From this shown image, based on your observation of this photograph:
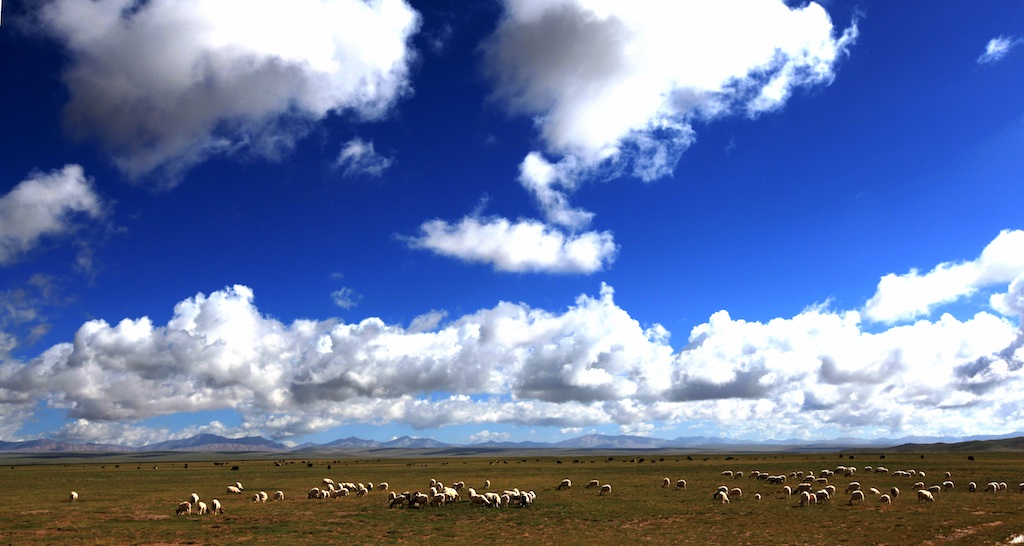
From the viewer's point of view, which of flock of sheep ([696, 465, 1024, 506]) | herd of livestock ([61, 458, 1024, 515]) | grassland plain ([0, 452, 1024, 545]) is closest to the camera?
grassland plain ([0, 452, 1024, 545])

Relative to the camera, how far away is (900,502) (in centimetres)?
4359

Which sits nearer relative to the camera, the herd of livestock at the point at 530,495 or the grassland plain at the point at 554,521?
the grassland plain at the point at 554,521

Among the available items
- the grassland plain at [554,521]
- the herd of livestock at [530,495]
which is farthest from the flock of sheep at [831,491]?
the grassland plain at [554,521]

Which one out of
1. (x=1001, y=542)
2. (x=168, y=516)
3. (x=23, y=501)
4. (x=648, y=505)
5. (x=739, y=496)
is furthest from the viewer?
(x=23, y=501)

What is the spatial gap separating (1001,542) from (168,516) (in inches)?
1897

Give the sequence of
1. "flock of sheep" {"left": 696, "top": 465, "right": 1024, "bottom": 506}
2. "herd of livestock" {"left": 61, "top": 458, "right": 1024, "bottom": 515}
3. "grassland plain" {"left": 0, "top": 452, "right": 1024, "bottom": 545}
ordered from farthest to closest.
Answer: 1. "herd of livestock" {"left": 61, "top": 458, "right": 1024, "bottom": 515}
2. "flock of sheep" {"left": 696, "top": 465, "right": 1024, "bottom": 506}
3. "grassland plain" {"left": 0, "top": 452, "right": 1024, "bottom": 545}

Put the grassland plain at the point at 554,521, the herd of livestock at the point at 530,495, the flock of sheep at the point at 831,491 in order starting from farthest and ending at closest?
the herd of livestock at the point at 530,495
the flock of sheep at the point at 831,491
the grassland plain at the point at 554,521

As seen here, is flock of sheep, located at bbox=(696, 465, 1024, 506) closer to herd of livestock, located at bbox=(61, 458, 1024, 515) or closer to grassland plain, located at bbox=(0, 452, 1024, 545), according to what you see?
herd of livestock, located at bbox=(61, 458, 1024, 515)

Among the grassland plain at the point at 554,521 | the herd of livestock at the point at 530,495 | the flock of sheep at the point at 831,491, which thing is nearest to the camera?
the grassland plain at the point at 554,521

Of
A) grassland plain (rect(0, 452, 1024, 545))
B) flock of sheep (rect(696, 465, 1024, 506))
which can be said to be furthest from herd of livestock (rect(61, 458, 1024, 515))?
grassland plain (rect(0, 452, 1024, 545))

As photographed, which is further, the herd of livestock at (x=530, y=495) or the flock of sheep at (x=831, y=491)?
the herd of livestock at (x=530, y=495)

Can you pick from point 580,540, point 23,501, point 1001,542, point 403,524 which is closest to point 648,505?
point 580,540

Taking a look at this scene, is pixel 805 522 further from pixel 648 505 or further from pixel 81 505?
pixel 81 505

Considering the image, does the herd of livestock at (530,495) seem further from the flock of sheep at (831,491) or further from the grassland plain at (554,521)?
the grassland plain at (554,521)
